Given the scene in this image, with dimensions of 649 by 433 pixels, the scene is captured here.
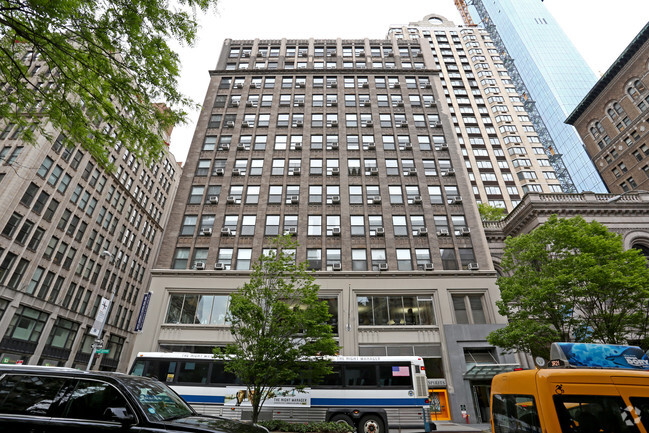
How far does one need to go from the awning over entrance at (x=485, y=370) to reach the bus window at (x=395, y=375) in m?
9.58

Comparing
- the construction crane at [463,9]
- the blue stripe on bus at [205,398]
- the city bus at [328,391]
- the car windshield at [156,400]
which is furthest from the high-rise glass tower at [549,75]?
the car windshield at [156,400]

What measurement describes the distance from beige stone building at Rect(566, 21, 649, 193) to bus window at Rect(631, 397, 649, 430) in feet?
181

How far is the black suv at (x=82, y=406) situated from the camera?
4.56 meters

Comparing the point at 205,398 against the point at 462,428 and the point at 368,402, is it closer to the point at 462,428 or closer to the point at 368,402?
the point at 368,402

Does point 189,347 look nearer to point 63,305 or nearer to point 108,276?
point 63,305

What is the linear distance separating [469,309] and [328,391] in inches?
610

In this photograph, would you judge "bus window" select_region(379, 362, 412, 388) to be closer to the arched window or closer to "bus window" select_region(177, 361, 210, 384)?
"bus window" select_region(177, 361, 210, 384)

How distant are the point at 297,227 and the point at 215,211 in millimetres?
8097

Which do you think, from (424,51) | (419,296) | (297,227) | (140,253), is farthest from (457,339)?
(140,253)

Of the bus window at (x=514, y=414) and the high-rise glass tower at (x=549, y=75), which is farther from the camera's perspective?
the high-rise glass tower at (x=549, y=75)

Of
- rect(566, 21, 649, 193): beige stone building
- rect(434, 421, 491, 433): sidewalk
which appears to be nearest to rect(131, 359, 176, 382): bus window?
rect(434, 421, 491, 433): sidewalk

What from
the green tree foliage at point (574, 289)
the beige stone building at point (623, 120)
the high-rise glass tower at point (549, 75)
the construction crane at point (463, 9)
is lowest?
the green tree foliage at point (574, 289)

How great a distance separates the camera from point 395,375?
52.3 feet

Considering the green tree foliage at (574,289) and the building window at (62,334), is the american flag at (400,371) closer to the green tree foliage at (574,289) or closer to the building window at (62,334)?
the green tree foliage at (574,289)
